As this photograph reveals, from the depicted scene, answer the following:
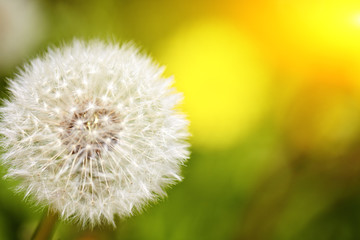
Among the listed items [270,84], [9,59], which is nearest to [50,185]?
[9,59]

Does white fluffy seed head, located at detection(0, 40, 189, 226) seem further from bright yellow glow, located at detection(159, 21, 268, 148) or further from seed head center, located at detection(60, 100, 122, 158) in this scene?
bright yellow glow, located at detection(159, 21, 268, 148)

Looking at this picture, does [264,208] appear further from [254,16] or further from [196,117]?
[254,16]

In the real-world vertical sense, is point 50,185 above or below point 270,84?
below

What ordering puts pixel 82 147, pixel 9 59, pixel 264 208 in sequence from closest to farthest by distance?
pixel 82 147 → pixel 9 59 → pixel 264 208

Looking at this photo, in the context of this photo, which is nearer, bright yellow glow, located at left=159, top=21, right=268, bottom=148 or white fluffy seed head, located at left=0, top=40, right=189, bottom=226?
white fluffy seed head, located at left=0, top=40, right=189, bottom=226

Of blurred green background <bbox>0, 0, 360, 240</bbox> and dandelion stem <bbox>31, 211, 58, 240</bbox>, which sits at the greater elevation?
blurred green background <bbox>0, 0, 360, 240</bbox>

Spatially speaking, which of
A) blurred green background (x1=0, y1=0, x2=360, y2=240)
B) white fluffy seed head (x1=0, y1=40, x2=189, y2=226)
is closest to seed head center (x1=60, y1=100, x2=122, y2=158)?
white fluffy seed head (x1=0, y1=40, x2=189, y2=226)
